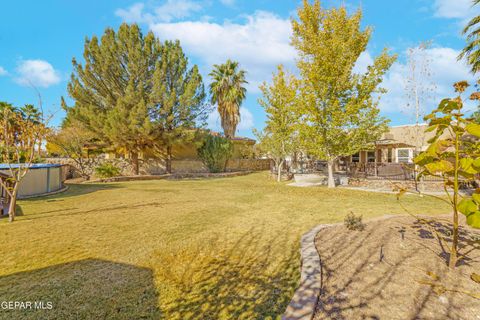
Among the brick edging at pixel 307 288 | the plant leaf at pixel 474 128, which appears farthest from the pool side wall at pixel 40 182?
the plant leaf at pixel 474 128

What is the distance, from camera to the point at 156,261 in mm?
3779

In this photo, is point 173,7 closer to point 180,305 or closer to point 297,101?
point 297,101

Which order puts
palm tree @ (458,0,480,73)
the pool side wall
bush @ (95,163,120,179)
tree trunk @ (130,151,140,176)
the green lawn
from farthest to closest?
tree trunk @ (130,151,140,176), bush @ (95,163,120,179), palm tree @ (458,0,480,73), the pool side wall, the green lawn

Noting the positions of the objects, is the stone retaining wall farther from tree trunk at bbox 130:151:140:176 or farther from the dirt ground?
the dirt ground

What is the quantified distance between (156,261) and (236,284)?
151cm

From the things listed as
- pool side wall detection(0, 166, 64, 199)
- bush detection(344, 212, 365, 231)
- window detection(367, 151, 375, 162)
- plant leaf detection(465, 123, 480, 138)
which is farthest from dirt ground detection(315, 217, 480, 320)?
window detection(367, 151, 375, 162)

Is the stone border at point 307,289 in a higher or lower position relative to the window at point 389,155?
lower

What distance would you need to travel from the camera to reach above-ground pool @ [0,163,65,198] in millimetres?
10305

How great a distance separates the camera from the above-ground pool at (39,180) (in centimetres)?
1030

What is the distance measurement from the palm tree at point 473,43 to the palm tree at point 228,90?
20.3 metres

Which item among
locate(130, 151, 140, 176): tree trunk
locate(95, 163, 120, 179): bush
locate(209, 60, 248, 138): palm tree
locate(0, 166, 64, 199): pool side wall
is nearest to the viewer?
locate(0, 166, 64, 199): pool side wall

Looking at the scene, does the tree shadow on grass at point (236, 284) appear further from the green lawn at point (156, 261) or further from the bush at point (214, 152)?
the bush at point (214, 152)

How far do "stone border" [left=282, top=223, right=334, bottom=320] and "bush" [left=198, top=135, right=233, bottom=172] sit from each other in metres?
20.0

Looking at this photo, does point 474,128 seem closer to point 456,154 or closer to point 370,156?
point 456,154
